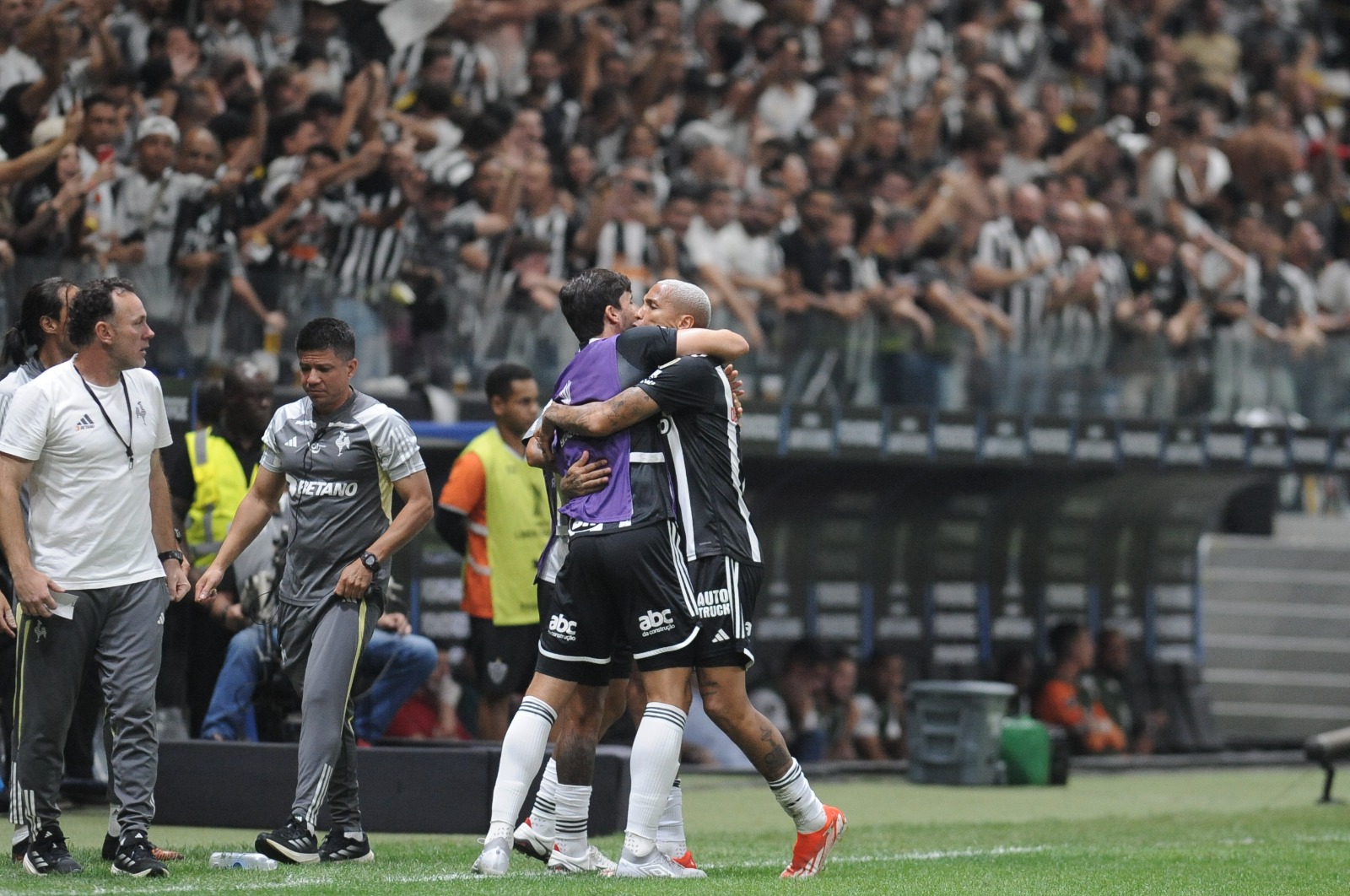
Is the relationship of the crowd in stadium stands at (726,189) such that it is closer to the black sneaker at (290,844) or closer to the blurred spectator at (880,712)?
the blurred spectator at (880,712)

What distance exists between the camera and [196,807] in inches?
376

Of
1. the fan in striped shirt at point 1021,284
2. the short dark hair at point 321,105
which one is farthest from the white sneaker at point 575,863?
the fan in striped shirt at point 1021,284

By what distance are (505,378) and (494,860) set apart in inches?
146

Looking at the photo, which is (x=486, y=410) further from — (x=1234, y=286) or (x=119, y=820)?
(x=1234, y=286)

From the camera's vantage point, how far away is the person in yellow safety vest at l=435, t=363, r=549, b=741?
34.6 ft

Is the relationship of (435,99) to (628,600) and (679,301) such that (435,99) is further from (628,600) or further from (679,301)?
(628,600)

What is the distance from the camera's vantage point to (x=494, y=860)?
7250mm

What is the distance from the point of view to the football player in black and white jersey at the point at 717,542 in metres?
7.39

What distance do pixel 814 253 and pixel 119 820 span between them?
9074 millimetres

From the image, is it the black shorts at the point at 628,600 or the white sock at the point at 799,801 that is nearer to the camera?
the black shorts at the point at 628,600

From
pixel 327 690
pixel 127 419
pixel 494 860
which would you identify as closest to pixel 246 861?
pixel 327 690

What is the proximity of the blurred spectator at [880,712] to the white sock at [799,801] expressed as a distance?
24.2ft

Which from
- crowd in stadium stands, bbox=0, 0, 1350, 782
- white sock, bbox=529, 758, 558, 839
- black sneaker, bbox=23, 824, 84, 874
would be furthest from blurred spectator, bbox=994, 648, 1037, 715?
black sneaker, bbox=23, 824, 84, 874

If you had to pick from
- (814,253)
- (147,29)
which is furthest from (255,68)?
(814,253)
